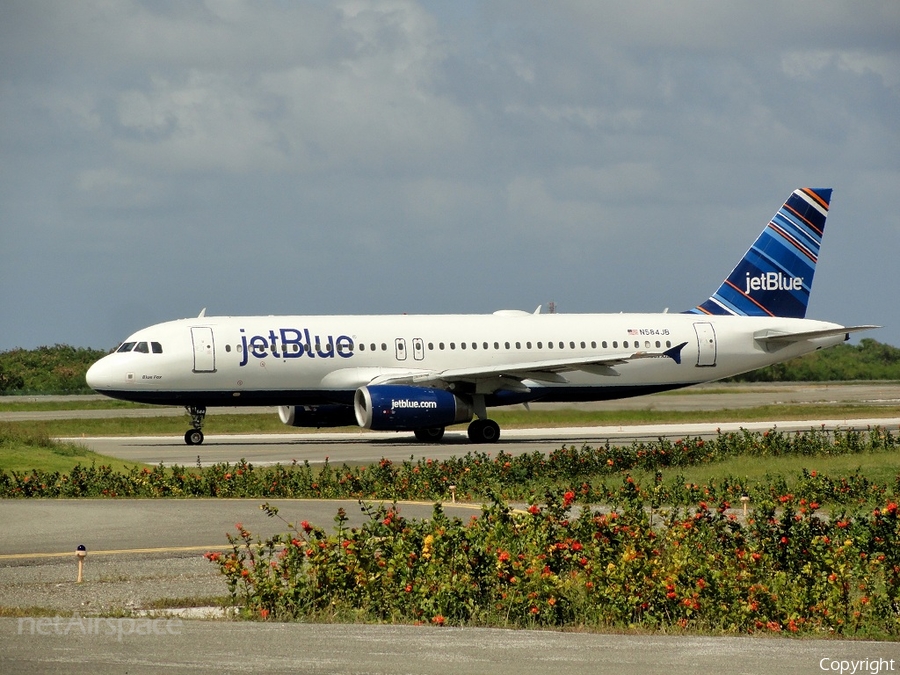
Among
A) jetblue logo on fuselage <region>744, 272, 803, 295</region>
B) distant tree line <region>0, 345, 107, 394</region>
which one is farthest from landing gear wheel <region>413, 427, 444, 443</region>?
distant tree line <region>0, 345, 107, 394</region>

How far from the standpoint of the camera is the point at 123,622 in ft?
36.3

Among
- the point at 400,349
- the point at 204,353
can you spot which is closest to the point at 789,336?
the point at 400,349

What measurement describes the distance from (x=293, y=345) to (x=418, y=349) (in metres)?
3.97

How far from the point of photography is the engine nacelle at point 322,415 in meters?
39.5

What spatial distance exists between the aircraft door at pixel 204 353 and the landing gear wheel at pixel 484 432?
7662 mm

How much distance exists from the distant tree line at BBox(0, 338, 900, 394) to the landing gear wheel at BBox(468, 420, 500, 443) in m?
36.5

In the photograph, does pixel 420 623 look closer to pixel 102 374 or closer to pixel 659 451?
pixel 659 451

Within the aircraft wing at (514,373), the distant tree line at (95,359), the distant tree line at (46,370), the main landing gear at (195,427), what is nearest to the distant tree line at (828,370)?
the distant tree line at (95,359)

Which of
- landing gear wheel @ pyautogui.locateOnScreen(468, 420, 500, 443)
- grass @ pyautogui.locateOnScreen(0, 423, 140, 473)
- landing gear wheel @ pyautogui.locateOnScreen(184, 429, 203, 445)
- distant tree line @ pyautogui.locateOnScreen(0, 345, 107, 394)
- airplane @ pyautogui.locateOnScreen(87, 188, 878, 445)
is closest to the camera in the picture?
grass @ pyautogui.locateOnScreen(0, 423, 140, 473)

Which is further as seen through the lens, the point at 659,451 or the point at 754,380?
the point at 754,380

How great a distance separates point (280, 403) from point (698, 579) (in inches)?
1039

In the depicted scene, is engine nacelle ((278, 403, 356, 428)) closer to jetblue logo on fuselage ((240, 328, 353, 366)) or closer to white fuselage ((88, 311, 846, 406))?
white fuselage ((88, 311, 846, 406))

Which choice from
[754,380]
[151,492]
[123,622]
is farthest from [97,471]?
[754,380]

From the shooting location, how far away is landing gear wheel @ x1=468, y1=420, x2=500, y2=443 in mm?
37812
